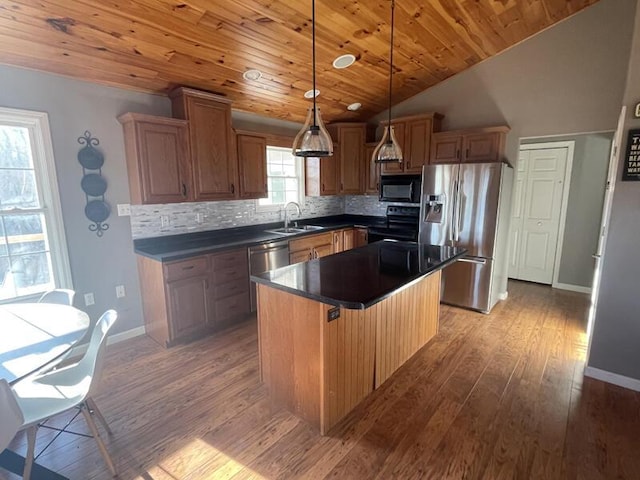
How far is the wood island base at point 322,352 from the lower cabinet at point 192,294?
1114 millimetres

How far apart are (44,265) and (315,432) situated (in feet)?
8.32

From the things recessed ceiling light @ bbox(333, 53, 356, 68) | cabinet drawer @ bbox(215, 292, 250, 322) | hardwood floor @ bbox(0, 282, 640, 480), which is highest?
recessed ceiling light @ bbox(333, 53, 356, 68)

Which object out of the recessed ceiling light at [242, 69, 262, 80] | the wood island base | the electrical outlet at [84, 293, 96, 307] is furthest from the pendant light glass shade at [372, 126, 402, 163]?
the electrical outlet at [84, 293, 96, 307]

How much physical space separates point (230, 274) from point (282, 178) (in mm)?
1805

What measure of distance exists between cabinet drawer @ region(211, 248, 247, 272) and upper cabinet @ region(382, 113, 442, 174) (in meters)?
2.47

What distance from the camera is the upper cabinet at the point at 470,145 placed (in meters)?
3.69

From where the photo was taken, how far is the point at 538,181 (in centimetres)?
457

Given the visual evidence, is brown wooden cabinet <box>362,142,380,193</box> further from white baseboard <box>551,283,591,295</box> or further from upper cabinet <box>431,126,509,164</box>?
white baseboard <box>551,283,591,295</box>

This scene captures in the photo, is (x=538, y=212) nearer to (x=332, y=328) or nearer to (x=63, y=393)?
(x=332, y=328)

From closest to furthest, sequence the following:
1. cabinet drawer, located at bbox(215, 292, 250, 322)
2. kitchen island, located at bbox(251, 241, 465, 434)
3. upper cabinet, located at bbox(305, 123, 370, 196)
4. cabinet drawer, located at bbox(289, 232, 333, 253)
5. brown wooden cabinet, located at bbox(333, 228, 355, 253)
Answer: kitchen island, located at bbox(251, 241, 465, 434) < cabinet drawer, located at bbox(215, 292, 250, 322) < cabinet drawer, located at bbox(289, 232, 333, 253) < brown wooden cabinet, located at bbox(333, 228, 355, 253) < upper cabinet, located at bbox(305, 123, 370, 196)

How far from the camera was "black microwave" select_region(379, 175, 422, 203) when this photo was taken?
167 inches

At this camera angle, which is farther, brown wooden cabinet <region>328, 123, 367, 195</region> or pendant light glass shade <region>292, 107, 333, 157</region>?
brown wooden cabinet <region>328, 123, 367, 195</region>

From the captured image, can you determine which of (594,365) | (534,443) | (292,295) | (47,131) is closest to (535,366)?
(594,365)

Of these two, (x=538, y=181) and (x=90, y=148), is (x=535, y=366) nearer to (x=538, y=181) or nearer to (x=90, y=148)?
(x=538, y=181)
